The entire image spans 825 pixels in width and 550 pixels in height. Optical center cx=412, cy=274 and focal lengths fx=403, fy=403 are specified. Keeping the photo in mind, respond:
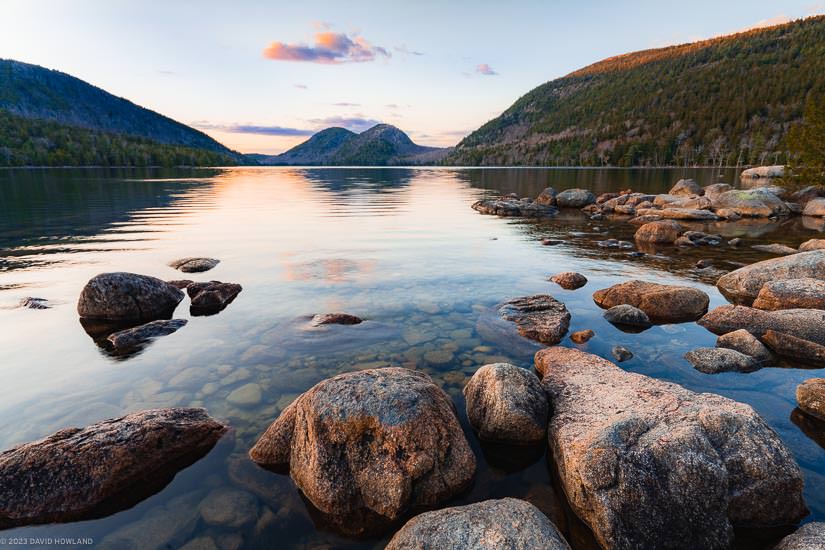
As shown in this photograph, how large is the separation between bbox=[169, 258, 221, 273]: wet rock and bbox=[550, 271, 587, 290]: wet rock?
16077mm

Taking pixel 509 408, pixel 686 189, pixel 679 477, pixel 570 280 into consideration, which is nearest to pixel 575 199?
pixel 686 189

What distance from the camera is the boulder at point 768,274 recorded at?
14723mm

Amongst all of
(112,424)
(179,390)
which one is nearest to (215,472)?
(112,424)

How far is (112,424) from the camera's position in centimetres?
675

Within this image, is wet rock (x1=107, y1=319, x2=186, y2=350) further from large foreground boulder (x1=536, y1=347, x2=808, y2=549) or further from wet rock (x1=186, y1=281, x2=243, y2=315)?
large foreground boulder (x1=536, y1=347, x2=808, y2=549)

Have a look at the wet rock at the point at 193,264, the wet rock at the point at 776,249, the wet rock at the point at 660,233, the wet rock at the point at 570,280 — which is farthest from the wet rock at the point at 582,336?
the wet rock at the point at 660,233

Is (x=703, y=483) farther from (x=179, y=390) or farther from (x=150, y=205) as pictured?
(x=150, y=205)

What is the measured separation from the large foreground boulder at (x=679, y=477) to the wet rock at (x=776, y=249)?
20857 millimetres

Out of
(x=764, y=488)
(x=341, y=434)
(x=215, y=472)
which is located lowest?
(x=215, y=472)

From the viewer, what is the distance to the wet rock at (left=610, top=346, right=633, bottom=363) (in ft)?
33.1

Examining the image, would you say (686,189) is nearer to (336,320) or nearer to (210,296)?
(336,320)

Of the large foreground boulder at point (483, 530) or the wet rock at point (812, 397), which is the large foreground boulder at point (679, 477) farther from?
the wet rock at point (812, 397)

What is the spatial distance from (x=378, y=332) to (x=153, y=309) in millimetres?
7573

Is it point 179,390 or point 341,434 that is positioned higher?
point 341,434
